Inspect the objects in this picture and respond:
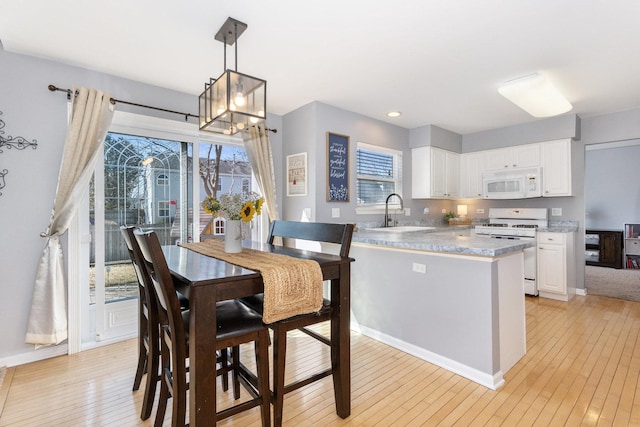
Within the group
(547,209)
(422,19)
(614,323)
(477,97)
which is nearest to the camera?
(422,19)

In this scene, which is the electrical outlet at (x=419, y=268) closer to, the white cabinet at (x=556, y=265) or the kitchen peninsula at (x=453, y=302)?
the kitchen peninsula at (x=453, y=302)

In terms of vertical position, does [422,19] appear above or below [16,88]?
above

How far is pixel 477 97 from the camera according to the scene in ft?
11.3

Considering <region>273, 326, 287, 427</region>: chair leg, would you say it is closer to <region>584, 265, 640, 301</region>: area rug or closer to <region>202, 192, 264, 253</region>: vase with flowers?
<region>202, 192, 264, 253</region>: vase with flowers

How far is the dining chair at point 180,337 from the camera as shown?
134 centimetres

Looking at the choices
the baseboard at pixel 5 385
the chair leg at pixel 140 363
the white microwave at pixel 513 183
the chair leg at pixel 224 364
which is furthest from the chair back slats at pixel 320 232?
the white microwave at pixel 513 183

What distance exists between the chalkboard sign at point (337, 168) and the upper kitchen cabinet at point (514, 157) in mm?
2544

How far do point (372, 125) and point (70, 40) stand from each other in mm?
3104

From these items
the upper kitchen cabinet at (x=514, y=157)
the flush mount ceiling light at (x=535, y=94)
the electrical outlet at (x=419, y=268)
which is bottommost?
the electrical outlet at (x=419, y=268)

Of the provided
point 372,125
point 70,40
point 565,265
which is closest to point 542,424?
point 565,265

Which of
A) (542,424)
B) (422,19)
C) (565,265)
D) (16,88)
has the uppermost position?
(422,19)

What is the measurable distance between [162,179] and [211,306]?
224 centimetres

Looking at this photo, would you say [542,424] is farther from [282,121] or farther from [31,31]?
[31,31]

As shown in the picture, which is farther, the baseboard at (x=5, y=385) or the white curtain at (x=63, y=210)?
the white curtain at (x=63, y=210)
